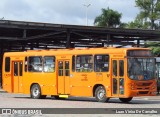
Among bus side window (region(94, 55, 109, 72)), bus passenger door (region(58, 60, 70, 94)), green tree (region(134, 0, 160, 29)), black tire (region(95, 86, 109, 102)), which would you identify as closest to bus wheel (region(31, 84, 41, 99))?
bus passenger door (region(58, 60, 70, 94))

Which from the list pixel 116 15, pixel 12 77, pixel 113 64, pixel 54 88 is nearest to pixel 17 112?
pixel 113 64

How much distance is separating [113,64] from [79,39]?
3091 cm

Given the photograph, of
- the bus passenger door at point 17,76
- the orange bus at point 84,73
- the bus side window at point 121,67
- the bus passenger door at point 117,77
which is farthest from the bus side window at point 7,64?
the bus side window at point 121,67

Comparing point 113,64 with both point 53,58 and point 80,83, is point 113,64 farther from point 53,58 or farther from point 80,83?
point 53,58

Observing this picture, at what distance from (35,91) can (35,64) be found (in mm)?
1575

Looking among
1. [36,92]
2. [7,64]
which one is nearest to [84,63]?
[36,92]

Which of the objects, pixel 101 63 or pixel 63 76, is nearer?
pixel 101 63

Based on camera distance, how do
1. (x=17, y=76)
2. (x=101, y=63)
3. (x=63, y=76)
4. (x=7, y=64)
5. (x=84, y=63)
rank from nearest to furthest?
1. (x=101, y=63)
2. (x=84, y=63)
3. (x=63, y=76)
4. (x=17, y=76)
5. (x=7, y=64)

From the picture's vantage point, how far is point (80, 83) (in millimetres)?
26203

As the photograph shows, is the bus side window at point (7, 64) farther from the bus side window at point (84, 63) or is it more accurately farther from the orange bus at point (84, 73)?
the bus side window at point (84, 63)

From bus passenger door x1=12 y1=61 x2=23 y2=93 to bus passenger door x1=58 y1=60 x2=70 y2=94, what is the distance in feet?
10.7

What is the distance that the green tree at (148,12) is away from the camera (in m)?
80.4

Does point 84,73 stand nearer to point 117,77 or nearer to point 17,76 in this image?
point 117,77

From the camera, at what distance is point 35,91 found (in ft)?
94.2
